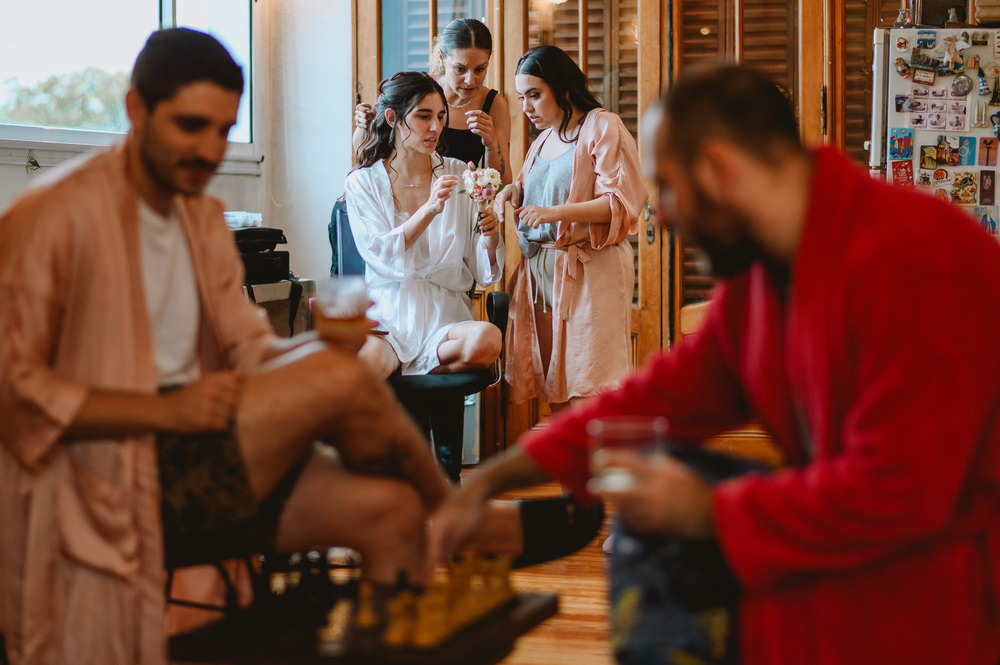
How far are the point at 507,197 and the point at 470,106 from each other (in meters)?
0.49

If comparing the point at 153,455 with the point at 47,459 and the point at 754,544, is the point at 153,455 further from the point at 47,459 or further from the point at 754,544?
the point at 754,544

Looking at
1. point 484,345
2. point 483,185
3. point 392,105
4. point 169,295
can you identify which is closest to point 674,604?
point 169,295

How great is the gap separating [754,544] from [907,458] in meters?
0.19

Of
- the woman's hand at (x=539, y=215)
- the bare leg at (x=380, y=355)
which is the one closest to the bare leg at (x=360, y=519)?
the bare leg at (x=380, y=355)

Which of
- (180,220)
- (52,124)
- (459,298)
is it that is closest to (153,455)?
(180,220)

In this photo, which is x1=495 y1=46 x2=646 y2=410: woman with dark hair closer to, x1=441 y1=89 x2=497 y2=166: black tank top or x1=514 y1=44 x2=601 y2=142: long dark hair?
x1=514 y1=44 x2=601 y2=142: long dark hair

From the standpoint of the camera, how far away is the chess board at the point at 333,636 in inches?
58.6

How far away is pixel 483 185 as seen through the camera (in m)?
3.76

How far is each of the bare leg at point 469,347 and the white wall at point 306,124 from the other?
1448 millimetres

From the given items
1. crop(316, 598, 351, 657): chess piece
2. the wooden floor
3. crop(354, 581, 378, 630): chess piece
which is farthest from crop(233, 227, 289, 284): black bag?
crop(354, 581, 378, 630): chess piece

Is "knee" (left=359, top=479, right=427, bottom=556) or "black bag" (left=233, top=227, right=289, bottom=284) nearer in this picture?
"knee" (left=359, top=479, right=427, bottom=556)

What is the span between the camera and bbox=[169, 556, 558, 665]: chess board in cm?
149

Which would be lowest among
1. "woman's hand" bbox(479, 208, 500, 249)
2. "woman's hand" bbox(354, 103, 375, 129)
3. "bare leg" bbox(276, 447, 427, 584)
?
"bare leg" bbox(276, 447, 427, 584)

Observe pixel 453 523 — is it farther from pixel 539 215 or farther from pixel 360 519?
pixel 539 215
